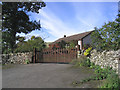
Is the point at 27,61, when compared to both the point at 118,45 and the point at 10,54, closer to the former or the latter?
the point at 10,54

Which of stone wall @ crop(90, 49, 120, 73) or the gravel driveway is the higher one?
stone wall @ crop(90, 49, 120, 73)

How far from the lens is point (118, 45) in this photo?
423cm

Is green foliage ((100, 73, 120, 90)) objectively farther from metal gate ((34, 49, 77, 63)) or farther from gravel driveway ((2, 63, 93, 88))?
metal gate ((34, 49, 77, 63))

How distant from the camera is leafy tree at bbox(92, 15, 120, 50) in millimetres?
4359

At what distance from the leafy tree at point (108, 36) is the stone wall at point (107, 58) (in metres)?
0.36

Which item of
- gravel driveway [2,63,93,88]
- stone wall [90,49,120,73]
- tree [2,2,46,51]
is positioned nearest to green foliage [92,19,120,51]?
stone wall [90,49,120,73]

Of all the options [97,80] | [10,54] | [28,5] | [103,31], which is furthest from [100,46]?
[28,5]

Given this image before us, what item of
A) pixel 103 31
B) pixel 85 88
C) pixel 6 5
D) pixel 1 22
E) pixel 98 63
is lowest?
pixel 85 88

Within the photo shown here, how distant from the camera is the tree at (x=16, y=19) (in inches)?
390

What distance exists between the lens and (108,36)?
15.4 feet

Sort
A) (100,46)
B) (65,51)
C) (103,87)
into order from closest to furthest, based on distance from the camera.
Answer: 1. (103,87)
2. (100,46)
3. (65,51)

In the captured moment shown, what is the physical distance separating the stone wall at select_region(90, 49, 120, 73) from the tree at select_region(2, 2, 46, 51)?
26.7ft

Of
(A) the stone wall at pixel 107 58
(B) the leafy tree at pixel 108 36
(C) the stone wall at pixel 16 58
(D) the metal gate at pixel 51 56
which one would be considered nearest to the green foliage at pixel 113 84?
(A) the stone wall at pixel 107 58

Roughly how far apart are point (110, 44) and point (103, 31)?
77cm
